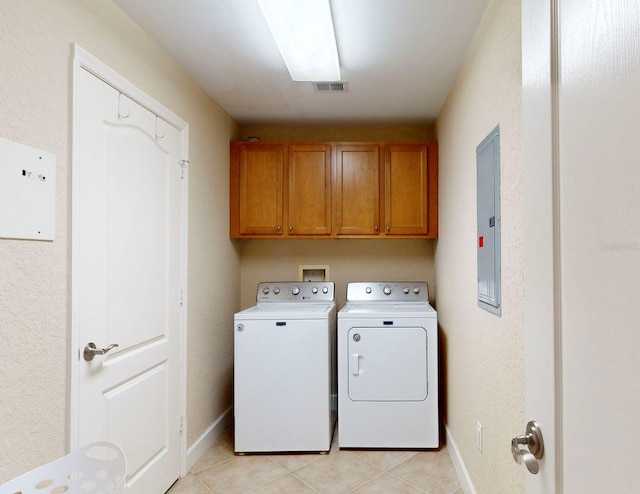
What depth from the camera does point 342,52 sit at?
6.99 feet

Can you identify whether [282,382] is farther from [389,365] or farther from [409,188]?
[409,188]

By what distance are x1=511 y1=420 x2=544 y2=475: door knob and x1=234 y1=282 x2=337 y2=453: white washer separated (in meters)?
1.93

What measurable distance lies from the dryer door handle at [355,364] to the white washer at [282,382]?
0.17 m

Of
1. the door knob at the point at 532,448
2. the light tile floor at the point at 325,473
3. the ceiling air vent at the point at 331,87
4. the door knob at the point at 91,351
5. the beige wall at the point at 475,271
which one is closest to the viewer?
the door knob at the point at 532,448

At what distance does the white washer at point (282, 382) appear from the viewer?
2.61 meters

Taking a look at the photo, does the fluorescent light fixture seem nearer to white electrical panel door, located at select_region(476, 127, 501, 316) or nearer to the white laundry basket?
white electrical panel door, located at select_region(476, 127, 501, 316)

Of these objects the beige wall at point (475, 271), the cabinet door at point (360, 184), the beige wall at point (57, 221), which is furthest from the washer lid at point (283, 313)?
the beige wall at point (57, 221)

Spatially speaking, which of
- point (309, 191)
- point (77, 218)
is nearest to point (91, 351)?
point (77, 218)

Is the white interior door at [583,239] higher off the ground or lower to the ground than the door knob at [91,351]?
higher

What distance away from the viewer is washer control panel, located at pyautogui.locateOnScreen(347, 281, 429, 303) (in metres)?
3.21

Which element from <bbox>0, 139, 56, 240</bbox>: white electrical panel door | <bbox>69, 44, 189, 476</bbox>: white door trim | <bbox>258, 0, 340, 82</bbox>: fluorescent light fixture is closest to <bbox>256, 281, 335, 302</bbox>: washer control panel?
<bbox>69, 44, 189, 476</bbox>: white door trim

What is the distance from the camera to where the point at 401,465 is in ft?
8.09

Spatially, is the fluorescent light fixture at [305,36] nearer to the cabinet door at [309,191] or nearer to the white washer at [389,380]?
the cabinet door at [309,191]

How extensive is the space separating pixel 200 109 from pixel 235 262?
128 cm
